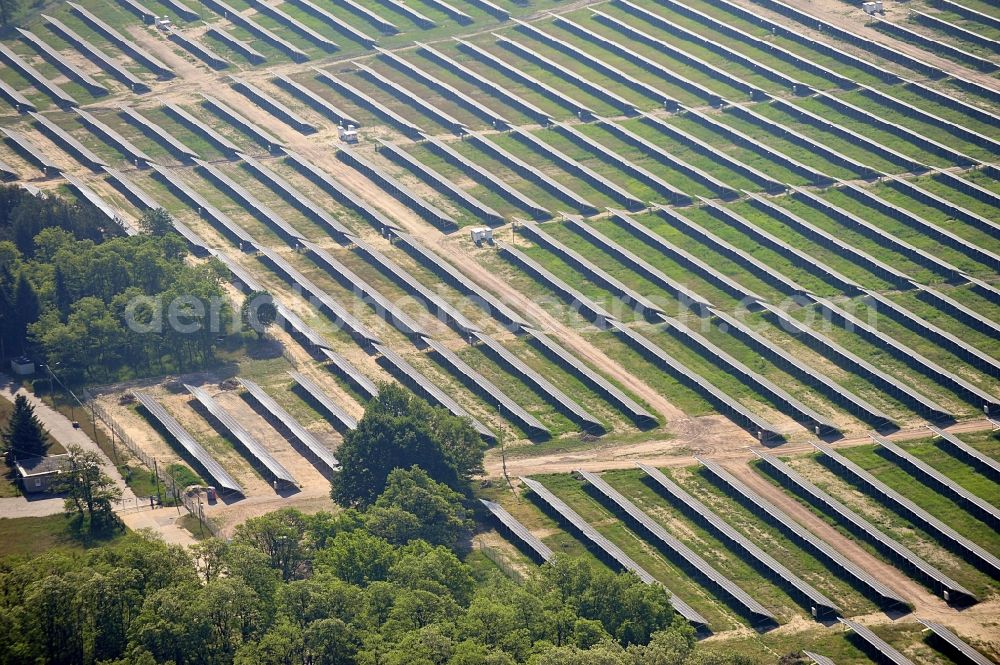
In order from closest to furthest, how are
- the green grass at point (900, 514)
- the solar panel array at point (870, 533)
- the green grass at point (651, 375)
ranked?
the solar panel array at point (870, 533) < the green grass at point (900, 514) < the green grass at point (651, 375)

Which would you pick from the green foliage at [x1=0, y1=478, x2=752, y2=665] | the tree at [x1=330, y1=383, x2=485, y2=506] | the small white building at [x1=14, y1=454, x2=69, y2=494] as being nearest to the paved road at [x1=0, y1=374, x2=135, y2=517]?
the small white building at [x1=14, y1=454, x2=69, y2=494]

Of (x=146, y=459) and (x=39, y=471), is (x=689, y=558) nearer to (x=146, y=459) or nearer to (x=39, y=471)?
(x=146, y=459)

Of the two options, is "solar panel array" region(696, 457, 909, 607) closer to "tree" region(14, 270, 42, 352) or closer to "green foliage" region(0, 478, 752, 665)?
"green foliage" region(0, 478, 752, 665)

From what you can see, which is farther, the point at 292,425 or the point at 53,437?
the point at 292,425

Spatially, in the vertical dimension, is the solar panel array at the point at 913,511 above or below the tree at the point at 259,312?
above

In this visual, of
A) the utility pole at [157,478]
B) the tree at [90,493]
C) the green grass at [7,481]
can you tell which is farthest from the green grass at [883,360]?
the green grass at [7,481]

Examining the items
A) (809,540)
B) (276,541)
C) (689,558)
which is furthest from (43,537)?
Answer: (809,540)

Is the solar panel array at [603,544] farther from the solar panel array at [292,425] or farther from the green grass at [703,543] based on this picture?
the solar panel array at [292,425]
